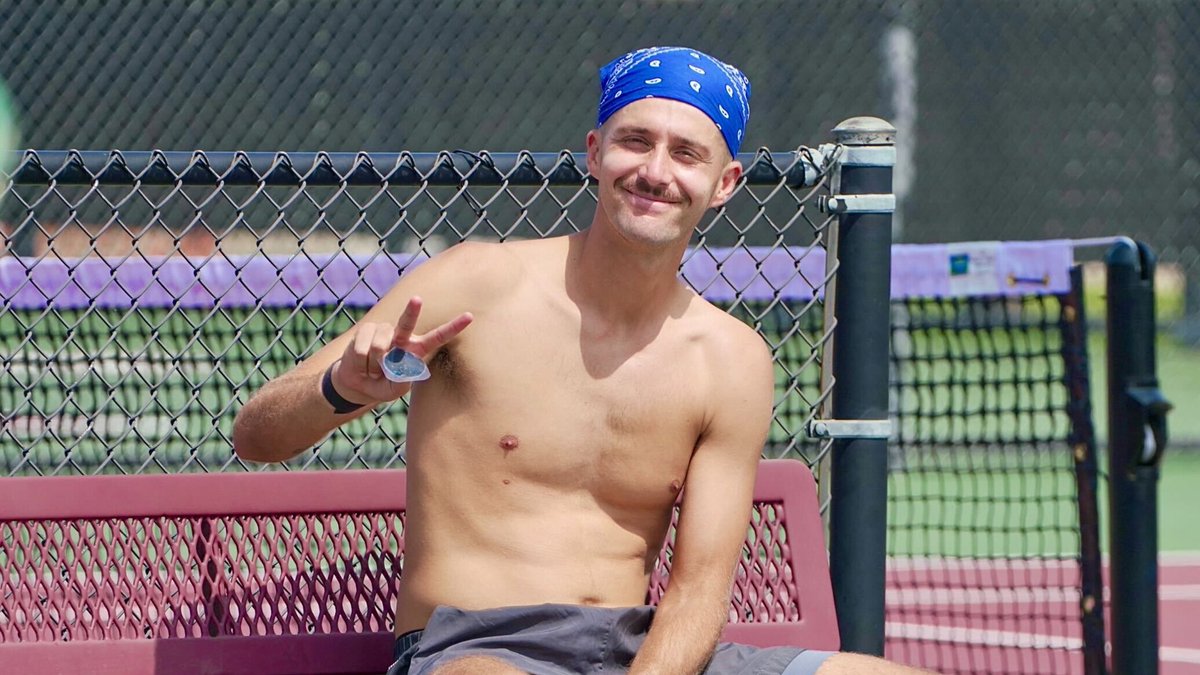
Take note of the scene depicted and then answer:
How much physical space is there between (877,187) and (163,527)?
1662 mm

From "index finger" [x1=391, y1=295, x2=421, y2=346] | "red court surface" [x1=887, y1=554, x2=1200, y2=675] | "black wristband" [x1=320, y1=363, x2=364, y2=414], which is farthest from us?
"red court surface" [x1=887, y1=554, x2=1200, y2=675]

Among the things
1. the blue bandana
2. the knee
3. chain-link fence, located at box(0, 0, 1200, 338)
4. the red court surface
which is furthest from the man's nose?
chain-link fence, located at box(0, 0, 1200, 338)

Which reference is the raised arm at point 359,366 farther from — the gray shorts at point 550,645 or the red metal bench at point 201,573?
the gray shorts at point 550,645

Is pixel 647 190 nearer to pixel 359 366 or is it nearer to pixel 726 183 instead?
pixel 726 183

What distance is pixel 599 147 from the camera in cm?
301

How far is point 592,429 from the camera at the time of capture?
2971mm

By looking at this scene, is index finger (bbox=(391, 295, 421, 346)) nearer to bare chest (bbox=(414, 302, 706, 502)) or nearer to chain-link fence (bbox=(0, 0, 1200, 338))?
bare chest (bbox=(414, 302, 706, 502))

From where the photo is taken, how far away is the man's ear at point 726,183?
3.07m

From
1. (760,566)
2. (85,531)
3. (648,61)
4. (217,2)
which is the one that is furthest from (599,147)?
(217,2)

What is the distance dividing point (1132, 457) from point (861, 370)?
2.74 ft

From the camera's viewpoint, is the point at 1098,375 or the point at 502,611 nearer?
the point at 502,611

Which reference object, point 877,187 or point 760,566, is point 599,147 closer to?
point 877,187

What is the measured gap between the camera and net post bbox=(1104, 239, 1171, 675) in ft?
8.98

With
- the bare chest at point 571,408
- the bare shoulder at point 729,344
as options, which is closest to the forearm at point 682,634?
the bare chest at point 571,408
